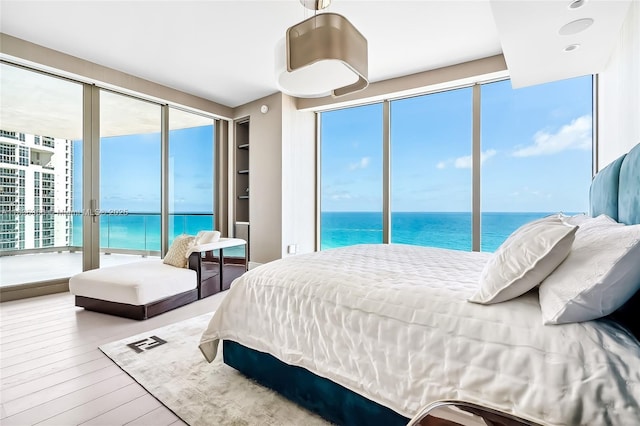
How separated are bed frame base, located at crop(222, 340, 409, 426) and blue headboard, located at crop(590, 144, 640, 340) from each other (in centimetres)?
87

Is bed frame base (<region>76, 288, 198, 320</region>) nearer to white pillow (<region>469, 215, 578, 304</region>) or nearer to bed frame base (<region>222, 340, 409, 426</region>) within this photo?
bed frame base (<region>222, 340, 409, 426</region>)

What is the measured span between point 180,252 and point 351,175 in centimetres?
439

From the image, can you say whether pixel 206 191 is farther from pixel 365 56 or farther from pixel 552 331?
pixel 552 331

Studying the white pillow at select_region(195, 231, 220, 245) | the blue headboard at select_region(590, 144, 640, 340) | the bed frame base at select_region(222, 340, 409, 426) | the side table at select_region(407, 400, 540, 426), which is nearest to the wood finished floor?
the bed frame base at select_region(222, 340, 409, 426)

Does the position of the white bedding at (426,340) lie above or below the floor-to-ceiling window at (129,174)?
below

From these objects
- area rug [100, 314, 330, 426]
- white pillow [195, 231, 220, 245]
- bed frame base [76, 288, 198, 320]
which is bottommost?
area rug [100, 314, 330, 426]

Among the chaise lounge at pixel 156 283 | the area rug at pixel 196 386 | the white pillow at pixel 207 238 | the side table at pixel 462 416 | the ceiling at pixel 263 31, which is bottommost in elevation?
the area rug at pixel 196 386

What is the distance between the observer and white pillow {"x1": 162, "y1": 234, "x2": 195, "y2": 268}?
3648mm

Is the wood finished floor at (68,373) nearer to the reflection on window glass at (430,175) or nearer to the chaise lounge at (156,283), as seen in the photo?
the chaise lounge at (156,283)

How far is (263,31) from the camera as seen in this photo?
3.32 meters

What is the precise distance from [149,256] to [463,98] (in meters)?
5.66

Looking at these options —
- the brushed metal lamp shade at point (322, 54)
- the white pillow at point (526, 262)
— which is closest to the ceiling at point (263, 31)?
the brushed metal lamp shade at point (322, 54)

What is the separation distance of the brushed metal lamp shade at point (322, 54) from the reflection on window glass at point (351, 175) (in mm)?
2632

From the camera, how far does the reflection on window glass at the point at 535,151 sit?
3.90 m
